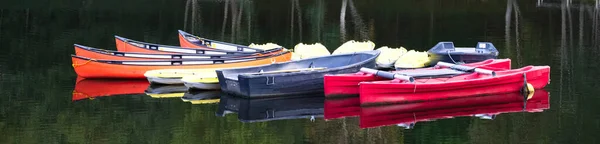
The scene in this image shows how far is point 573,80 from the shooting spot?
122ft

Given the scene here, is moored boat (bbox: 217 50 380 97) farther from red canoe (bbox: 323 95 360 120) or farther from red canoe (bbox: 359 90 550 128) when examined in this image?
red canoe (bbox: 359 90 550 128)

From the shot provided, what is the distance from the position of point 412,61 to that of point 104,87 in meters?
12.1

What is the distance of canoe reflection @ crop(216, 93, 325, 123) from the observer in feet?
93.9

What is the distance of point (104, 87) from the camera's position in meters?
33.9

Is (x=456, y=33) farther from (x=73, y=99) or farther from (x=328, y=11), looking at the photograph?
(x=73, y=99)

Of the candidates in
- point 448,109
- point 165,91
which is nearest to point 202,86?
point 165,91

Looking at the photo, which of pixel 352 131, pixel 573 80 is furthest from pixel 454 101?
pixel 573 80

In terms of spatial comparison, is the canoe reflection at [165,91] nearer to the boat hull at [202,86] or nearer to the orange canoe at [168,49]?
the boat hull at [202,86]

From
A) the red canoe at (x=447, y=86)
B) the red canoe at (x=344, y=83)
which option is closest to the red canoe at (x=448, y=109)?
the red canoe at (x=447, y=86)

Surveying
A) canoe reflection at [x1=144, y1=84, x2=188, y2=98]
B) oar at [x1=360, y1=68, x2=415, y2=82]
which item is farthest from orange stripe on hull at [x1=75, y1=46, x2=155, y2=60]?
oar at [x1=360, y1=68, x2=415, y2=82]

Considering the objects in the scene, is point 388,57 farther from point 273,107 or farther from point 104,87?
point 104,87

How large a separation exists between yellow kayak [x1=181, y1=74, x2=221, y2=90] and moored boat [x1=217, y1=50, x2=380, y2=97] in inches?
30.9

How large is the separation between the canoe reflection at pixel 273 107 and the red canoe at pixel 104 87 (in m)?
3.67

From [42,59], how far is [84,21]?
19.1 meters
